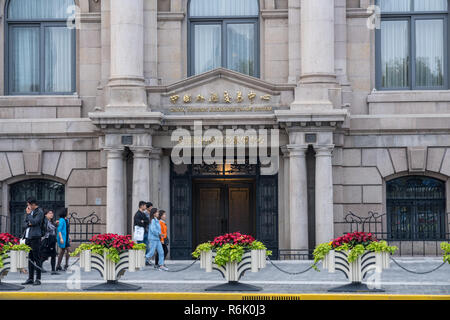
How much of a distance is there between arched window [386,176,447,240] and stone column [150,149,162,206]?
743cm

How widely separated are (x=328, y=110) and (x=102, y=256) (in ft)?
33.0

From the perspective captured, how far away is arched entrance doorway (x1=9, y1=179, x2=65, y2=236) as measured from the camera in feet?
101

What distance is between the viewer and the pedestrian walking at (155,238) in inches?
1017

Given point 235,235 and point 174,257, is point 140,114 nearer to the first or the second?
point 174,257

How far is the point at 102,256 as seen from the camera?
2117cm

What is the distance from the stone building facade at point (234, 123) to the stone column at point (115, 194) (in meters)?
0.04

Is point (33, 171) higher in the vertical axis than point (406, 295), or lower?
higher

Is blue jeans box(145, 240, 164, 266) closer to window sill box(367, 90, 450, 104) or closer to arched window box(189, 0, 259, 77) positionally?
arched window box(189, 0, 259, 77)

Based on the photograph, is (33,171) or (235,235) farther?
(33,171)

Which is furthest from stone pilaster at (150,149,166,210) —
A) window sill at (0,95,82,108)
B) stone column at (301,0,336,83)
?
stone column at (301,0,336,83)

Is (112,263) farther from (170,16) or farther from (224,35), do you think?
(224,35)

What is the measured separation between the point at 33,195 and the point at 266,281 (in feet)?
37.0

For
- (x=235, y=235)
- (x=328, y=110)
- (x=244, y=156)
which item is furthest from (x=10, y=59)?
(x=235, y=235)

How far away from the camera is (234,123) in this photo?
29156 mm
